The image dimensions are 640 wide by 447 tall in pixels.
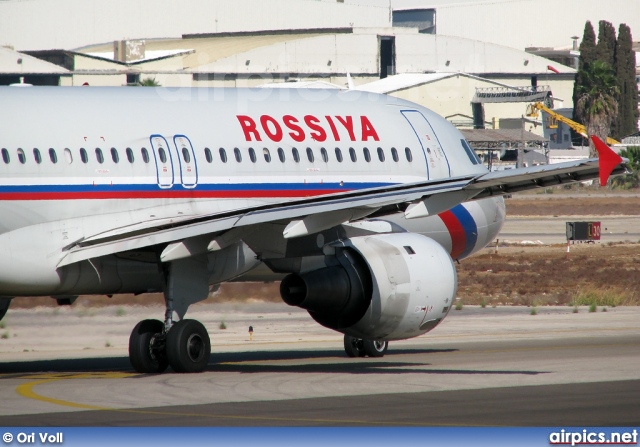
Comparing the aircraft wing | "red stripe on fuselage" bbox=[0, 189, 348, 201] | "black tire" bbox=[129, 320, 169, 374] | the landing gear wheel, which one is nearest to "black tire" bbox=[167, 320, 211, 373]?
"black tire" bbox=[129, 320, 169, 374]

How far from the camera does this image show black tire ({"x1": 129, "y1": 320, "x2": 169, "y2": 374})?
22.5 meters

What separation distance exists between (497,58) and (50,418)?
13947cm

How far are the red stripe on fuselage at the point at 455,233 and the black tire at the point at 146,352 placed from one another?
23.5ft

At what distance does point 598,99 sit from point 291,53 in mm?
33513

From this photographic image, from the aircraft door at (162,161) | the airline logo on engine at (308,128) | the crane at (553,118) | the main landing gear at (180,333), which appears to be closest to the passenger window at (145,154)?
the aircraft door at (162,161)

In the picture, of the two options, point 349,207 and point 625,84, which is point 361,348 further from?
point 625,84

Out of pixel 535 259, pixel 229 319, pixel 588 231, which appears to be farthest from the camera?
pixel 588 231

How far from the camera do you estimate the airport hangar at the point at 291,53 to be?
129500mm

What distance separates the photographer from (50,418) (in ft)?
53.8

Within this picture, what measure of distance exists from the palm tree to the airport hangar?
6161 millimetres

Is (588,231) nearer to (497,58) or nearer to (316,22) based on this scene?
(497,58)

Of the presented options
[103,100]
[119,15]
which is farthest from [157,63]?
[103,100]

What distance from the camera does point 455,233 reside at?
87.9 ft

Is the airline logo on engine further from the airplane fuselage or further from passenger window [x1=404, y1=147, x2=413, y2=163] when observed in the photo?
passenger window [x1=404, y1=147, x2=413, y2=163]
